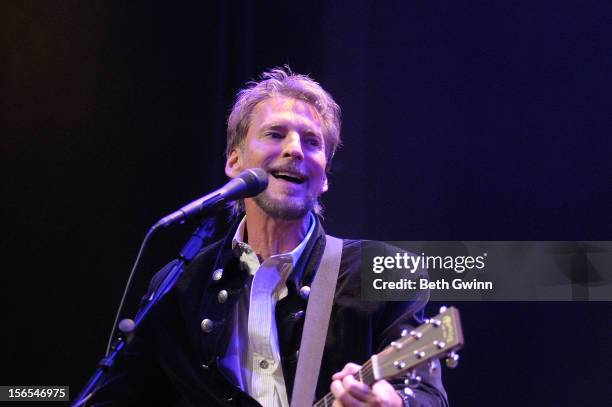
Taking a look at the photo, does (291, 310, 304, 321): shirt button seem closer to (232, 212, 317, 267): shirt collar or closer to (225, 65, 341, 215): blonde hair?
(232, 212, 317, 267): shirt collar

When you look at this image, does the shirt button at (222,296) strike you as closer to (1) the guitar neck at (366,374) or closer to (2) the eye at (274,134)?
(2) the eye at (274,134)

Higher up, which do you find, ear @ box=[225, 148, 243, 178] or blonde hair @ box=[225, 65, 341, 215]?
blonde hair @ box=[225, 65, 341, 215]

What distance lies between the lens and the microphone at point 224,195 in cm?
161

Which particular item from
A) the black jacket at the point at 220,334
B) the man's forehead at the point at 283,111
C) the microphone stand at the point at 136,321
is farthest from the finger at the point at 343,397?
the man's forehead at the point at 283,111

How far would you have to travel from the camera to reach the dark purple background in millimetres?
2373

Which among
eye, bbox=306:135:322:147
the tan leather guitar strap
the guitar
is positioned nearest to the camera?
the guitar

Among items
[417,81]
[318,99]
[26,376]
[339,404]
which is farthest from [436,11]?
[26,376]

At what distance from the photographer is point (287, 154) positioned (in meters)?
2.26

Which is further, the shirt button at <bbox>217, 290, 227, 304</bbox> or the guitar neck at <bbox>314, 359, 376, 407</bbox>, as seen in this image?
the shirt button at <bbox>217, 290, 227, 304</bbox>

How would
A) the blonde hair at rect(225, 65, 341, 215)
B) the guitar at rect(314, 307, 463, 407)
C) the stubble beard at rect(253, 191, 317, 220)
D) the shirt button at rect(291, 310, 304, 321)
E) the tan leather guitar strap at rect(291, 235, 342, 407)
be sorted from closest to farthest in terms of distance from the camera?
the guitar at rect(314, 307, 463, 407) < the tan leather guitar strap at rect(291, 235, 342, 407) < the shirt button at rect(291, 310, 304, 321) < the stubble beard at rect(253, 191, 317, 220) < the blonde hair at rect(225, 65, 341, 215)

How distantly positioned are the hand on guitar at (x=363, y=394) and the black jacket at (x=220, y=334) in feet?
0.90

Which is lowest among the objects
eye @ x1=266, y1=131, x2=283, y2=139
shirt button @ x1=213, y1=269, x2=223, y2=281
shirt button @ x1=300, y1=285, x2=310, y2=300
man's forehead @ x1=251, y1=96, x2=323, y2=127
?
shirt button @ x1=300, y1=285, x2=310, y2=300

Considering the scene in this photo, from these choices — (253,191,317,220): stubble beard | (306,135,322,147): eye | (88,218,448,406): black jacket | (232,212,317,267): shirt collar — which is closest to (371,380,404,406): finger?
(88,218,448,406): black jacket

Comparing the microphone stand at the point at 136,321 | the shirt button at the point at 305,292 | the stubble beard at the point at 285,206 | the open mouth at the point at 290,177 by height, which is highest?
the open mouth at the point at 290,177
